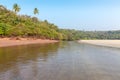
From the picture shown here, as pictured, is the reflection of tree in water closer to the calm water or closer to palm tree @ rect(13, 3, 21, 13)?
the calm water

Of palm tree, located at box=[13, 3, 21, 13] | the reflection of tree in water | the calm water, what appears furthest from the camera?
palm tree, located at box=[13, 3, 21, 13]

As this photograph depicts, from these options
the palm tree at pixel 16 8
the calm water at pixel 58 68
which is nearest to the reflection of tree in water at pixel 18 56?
the calm water at pixel 58 68

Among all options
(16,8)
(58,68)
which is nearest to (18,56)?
(58,68)

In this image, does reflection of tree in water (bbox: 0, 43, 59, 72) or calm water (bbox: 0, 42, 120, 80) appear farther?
reflection of tree in water (bbox: 0, 43, 59, 72)

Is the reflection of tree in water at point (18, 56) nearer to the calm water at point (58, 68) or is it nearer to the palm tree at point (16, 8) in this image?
the calm water at point (58, 68)

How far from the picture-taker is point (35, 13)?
15138 cm

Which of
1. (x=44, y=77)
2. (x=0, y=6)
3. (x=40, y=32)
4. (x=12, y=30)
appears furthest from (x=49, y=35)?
(x=44, y=77)

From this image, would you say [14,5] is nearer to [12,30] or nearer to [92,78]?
[12,30]

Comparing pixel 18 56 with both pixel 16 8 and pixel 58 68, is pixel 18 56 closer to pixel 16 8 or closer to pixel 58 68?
pixel 58 68

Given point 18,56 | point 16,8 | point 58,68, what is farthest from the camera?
point 16,8

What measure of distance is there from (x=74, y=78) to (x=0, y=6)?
124m

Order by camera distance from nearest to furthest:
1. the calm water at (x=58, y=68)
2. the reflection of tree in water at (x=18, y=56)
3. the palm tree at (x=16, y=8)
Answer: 1. the calm water at (x=58, y=68)
2. the reflection of tree in water at (x=18, y=56)
3. the palm tree at (x=16, y=8)

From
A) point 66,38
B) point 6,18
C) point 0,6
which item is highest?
point 0,6

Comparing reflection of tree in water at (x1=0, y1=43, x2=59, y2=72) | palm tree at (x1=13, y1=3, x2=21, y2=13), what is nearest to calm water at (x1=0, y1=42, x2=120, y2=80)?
reflection of tree in water at (x1=0, y1=43, x2=59, y2=72)
